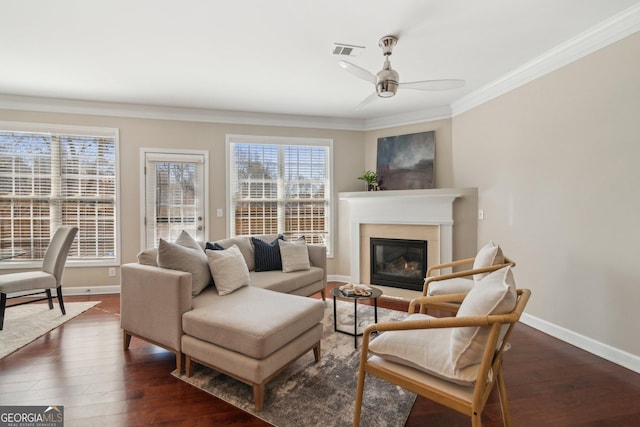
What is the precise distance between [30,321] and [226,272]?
2.31 meters

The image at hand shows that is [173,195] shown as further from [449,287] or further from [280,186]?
[449,287]

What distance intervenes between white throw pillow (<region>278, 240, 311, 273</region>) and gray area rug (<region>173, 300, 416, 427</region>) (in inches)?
45.2

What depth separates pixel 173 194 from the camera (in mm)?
4258

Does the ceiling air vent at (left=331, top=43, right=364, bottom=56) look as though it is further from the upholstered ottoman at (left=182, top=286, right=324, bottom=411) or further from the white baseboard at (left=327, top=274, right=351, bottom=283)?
the white baseboard at (left=327, top=274, right=351, bottom=283)

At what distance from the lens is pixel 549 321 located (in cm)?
286

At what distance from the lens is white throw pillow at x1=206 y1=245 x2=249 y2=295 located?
2.49 meters

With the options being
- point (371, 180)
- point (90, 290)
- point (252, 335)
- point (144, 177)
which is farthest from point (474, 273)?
point (90, 290)

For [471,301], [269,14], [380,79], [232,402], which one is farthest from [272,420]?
[269,14]

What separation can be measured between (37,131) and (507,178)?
233 inches

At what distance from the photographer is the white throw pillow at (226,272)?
249 cm

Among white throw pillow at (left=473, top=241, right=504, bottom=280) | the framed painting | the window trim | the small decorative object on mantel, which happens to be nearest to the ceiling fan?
white throw pillow at (left=473, top=241, right=504, bottom=280)

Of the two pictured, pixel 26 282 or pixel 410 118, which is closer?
pixel 26 282

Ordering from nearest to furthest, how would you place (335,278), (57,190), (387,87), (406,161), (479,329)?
(479,329) < (387,87) < (57,190) < (406,161) < (335,278)
